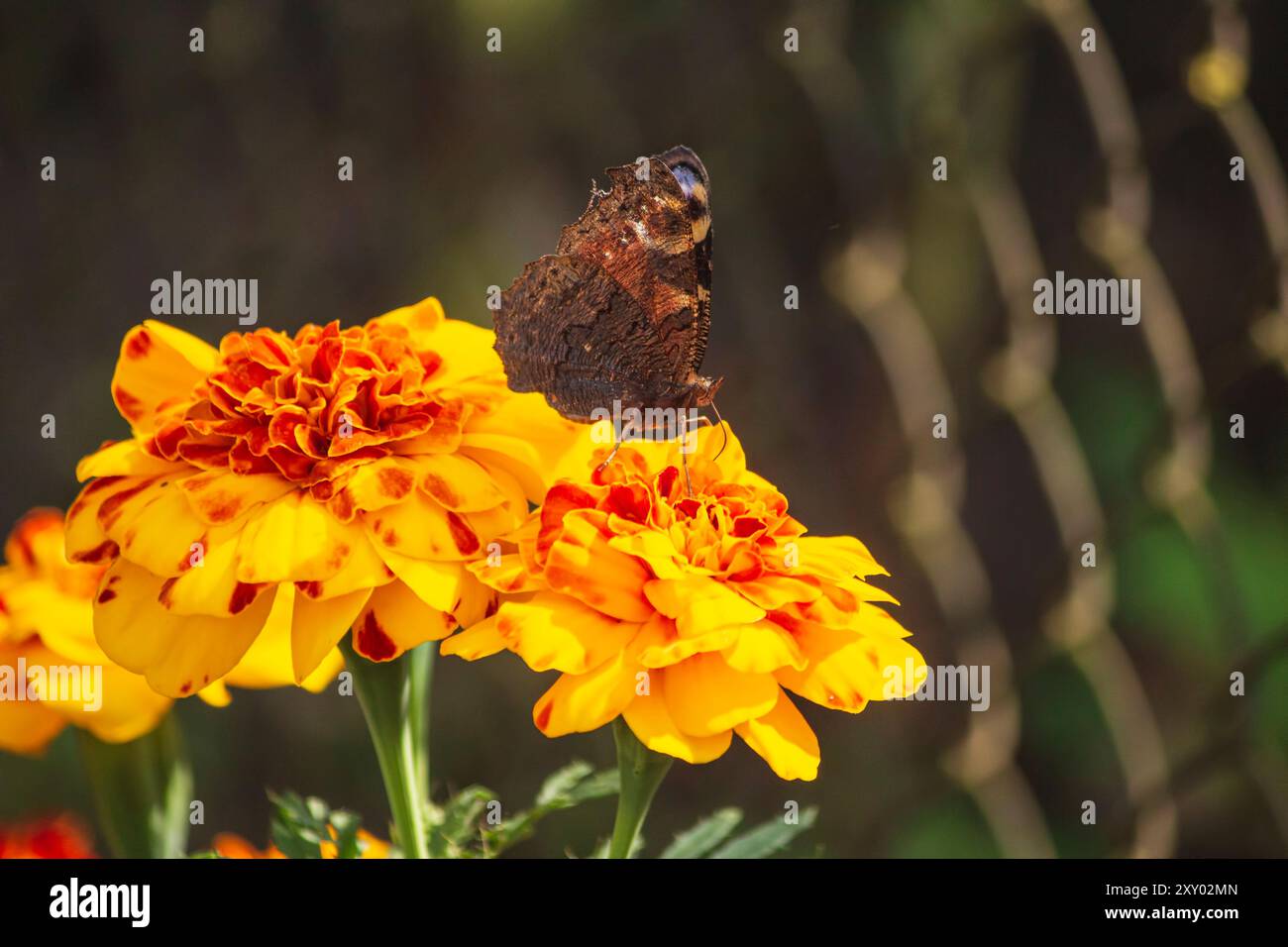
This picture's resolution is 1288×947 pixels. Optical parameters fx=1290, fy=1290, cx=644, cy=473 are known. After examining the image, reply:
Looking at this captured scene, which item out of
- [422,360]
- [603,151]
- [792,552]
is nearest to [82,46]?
[603,151]

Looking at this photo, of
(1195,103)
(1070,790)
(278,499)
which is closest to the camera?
(278,499)

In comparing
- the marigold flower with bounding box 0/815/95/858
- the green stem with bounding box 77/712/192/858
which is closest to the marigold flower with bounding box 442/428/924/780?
the green stem with bounding box 77/712/192/858

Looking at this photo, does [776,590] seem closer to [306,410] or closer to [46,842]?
[306,410]

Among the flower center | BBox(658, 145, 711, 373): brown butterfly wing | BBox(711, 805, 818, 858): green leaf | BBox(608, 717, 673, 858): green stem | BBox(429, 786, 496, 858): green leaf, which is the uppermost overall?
BBox(658, 145, 711, 373): brown butterfly wing

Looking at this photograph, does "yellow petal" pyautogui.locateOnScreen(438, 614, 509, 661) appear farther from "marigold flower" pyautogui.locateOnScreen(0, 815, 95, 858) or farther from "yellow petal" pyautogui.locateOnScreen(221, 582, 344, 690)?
"marigold flower" pyautogui.locateOnScreen(0, 815, 95, 858)

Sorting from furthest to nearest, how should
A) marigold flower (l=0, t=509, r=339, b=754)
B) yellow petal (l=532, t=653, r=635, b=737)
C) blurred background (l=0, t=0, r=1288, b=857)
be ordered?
blurred background (l=0, t=0, r=1288, b=857) < marigold flower (l=0, t=509, r=339, b=754) < yellow petal (l=532, t=653, r=635, b=737)

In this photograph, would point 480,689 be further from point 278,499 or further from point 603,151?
point 278,499

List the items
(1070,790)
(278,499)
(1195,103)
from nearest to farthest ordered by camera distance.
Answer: (278,499), (1195,103), (1070,790)
